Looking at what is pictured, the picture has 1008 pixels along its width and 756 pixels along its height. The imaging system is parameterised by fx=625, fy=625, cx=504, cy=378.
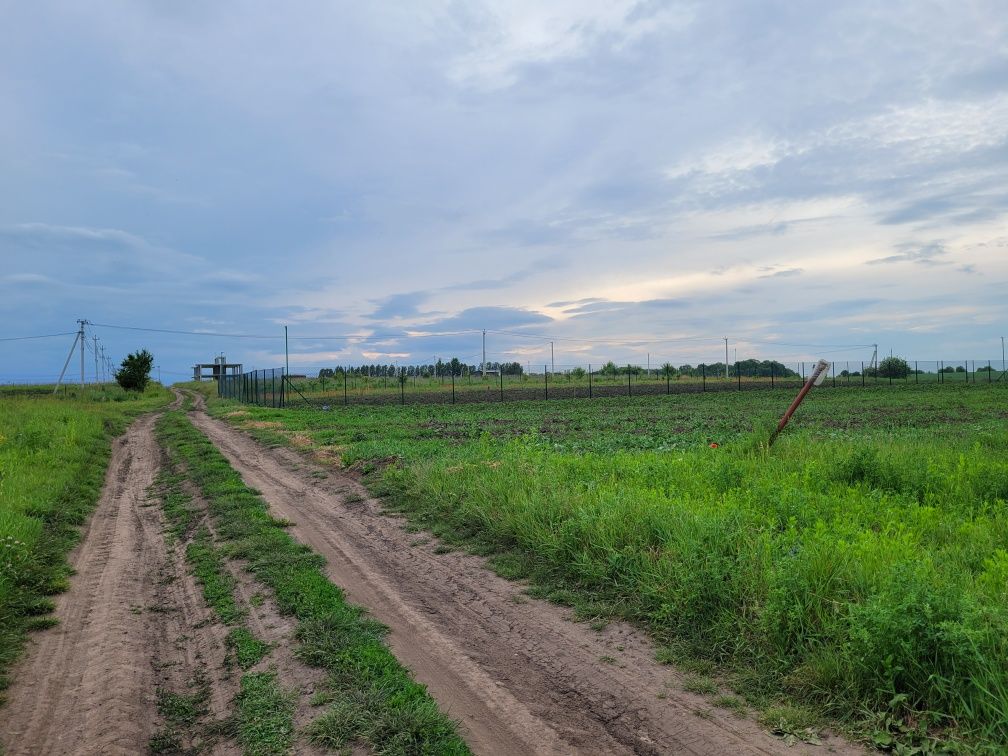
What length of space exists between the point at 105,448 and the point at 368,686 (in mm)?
16428

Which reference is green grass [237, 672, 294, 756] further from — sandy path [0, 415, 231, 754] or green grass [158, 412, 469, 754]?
sandy path [0, 415, 231, 754]

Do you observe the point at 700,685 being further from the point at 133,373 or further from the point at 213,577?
the point at 133,373

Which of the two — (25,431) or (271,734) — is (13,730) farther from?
(25,431)

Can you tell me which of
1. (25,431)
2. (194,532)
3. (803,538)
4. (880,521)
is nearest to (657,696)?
(803,538)

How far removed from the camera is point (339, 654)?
15.0 ft

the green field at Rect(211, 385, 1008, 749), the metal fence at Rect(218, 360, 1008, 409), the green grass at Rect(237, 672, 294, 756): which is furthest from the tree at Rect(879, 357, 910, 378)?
the green grass at Rect(237, 672, 294, 756)

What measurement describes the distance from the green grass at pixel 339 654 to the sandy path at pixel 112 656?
0.63 m

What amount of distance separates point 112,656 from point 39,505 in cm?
583

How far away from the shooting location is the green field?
373cm

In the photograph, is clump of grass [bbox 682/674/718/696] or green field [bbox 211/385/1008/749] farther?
A: clump of grass [bbox 682/674/718/696]

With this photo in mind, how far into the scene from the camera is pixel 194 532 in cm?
859

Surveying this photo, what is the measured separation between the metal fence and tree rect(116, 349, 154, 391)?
38.8 ft

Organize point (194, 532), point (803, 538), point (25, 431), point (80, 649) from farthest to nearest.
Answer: point (25, 431) < point (194, 532) < point (803, 538) < point (80, 649)

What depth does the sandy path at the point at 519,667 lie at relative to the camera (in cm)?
365
